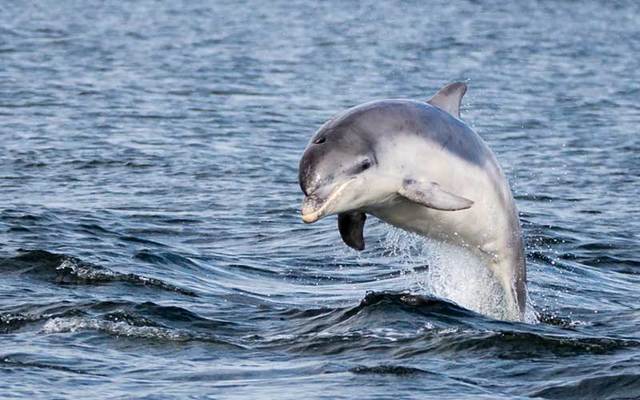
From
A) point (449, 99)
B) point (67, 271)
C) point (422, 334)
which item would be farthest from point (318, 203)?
point (67, 271)

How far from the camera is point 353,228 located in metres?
11.0

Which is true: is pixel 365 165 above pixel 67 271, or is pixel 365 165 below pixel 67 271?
above

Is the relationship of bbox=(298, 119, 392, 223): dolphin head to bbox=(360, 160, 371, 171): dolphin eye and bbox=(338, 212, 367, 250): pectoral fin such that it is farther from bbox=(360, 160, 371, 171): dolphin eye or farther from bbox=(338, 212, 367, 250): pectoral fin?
bbox=(338, 212, 367, 250): pectoral fin

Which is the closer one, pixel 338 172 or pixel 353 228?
pixel 338 172

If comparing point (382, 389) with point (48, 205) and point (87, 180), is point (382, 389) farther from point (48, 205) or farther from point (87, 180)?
point (87, 180)

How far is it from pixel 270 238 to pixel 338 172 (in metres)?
7.29

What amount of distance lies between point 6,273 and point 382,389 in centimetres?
526

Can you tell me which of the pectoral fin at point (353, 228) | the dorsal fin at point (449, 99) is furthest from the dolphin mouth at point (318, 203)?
the dorsal fin at point (449, 99)

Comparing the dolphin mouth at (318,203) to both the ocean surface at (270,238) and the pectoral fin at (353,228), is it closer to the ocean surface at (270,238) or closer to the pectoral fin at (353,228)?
the pectoral fin at (353,228)

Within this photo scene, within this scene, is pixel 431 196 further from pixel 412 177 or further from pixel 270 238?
pixel 270 238

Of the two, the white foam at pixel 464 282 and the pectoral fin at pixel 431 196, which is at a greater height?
the pectoral fin at pixel 431 196

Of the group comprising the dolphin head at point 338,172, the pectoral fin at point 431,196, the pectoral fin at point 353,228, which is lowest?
the pectoral fin at point 353,228

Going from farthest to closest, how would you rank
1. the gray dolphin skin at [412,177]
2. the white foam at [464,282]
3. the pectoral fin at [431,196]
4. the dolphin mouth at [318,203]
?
the white foam at [464,282] < the pectoral fin at [431,196] < the gray dolphin skin at [412,177] < the dolphin mouth at [318,203]

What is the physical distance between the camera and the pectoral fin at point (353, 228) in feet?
36.1
